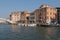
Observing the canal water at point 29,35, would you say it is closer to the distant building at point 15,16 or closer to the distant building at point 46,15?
the distant building at point 46,15

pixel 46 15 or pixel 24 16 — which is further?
pixel 24 16

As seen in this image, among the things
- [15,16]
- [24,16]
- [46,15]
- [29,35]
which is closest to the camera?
[29,35]

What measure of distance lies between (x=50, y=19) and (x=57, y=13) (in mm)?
5769

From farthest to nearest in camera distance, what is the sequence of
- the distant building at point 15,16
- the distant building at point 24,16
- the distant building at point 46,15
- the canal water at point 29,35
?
the distant building at point 15,16
the distant building at point 24,16
the distant building at point 46,15
the canal water at point 29,35

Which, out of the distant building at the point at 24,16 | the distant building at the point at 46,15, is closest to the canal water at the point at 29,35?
the distant building at the point at 46,15

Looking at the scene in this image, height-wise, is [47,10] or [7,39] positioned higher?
[47,10]

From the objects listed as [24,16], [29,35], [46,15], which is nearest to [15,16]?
[24,16]

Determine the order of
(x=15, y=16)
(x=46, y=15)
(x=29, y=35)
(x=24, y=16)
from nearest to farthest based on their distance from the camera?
(x=29, y=35), (x=46, y=15), (x=24, y=16), (x=15, y=16)

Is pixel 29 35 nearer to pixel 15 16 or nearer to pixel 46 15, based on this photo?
pixel 46 15

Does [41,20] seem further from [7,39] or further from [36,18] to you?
[7,39]

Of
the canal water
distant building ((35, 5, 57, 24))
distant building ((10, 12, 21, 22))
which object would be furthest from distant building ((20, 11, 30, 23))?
the canal water

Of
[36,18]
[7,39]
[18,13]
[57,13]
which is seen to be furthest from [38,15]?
[7,39]

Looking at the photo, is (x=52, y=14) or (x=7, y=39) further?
(x=52, y=14)

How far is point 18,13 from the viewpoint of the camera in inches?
3093
